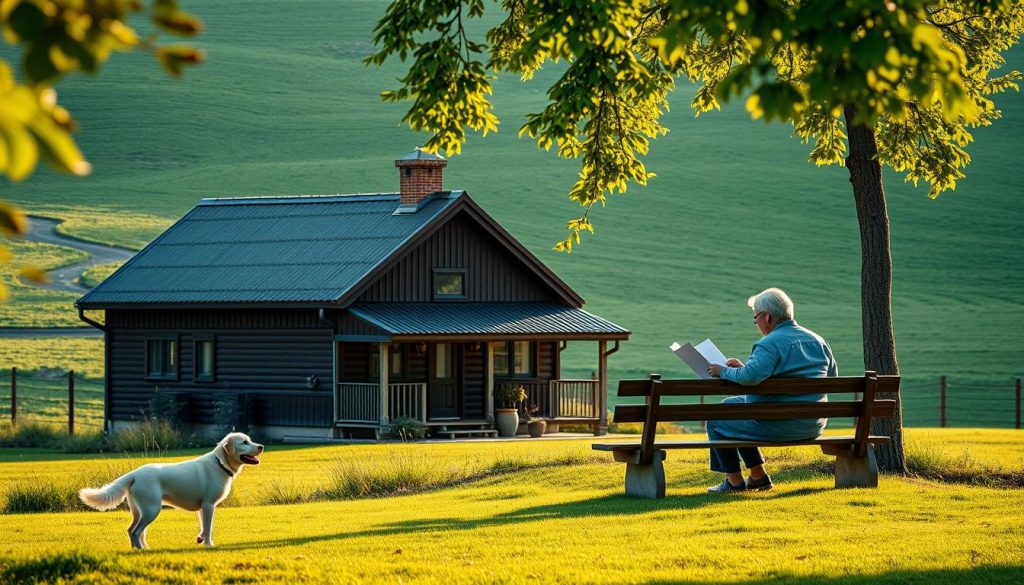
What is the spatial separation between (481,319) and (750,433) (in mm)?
21578

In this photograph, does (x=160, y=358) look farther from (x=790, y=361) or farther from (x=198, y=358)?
(x=790, y=361)

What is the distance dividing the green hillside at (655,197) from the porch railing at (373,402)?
23.6 m

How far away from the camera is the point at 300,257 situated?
35.2 metres

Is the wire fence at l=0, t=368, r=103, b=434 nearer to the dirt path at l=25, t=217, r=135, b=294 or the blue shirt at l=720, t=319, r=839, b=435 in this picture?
the dirt path at l=25, t=217, r=135, b=294

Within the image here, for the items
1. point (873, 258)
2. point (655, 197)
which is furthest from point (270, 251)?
point (655, 197)

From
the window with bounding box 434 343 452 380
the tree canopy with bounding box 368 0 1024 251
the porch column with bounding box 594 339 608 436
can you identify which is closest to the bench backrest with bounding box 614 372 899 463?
the tree canopy with bounding box 368 0 1024 251

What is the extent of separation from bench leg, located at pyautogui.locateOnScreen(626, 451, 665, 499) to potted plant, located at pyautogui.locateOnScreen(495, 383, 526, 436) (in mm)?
21138

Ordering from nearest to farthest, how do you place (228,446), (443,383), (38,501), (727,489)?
1. (228,446)
2. (727,489)
3. (38,501)
4. (443,383)

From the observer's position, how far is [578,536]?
1043cm

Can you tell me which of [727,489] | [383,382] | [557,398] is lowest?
[557,398]

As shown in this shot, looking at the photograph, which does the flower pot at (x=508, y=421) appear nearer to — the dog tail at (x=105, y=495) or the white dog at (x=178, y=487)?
the white dog at (x=178, y=487)

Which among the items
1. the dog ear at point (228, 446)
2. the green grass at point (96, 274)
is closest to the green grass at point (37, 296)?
the green grass at point (96, 274)

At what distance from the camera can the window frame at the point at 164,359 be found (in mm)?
36062

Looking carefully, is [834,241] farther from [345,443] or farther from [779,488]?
[779,488]
